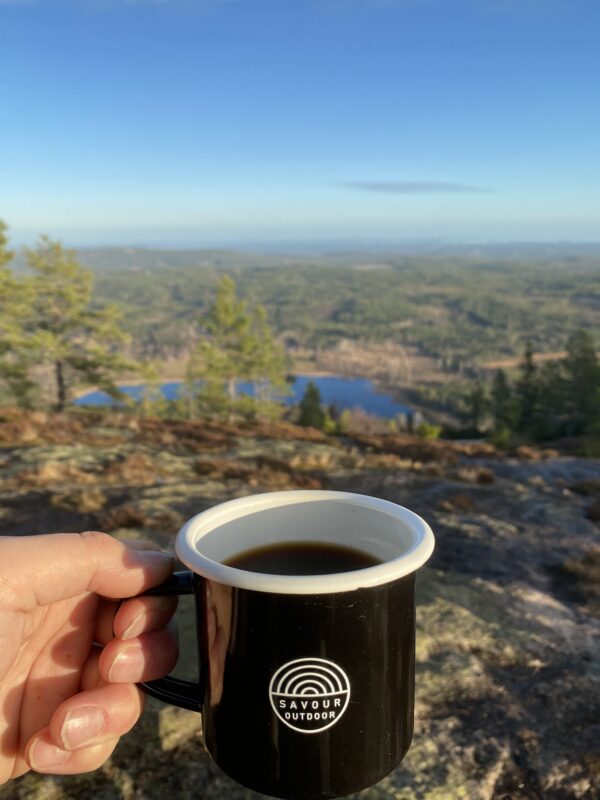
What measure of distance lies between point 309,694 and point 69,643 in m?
0.91

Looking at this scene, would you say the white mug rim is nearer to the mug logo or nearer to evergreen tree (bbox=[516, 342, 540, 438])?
the mug logo

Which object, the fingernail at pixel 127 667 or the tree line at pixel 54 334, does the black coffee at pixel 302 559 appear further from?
the tree line at pixel 54 334

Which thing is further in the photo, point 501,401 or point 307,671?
point 501,401

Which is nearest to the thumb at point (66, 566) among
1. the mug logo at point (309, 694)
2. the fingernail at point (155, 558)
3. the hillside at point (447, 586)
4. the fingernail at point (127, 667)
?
the fingernail at point (155, 558)

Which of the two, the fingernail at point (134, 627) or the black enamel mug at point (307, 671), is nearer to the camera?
the black enamel mug at point (307, 671)

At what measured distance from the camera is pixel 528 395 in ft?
126

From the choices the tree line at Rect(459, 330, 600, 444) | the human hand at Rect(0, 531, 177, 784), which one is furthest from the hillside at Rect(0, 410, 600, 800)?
the tree line at Rect(459, 330, 600, 444)

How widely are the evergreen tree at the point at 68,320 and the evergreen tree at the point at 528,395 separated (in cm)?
2754

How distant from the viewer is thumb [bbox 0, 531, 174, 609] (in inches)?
55.9

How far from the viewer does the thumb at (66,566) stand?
1419 millimetres

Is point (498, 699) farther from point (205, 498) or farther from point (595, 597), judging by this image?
point (205, 498)

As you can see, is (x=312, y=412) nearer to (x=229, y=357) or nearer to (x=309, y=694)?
(x=229, y=357)

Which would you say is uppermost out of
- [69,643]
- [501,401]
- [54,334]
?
[69,643]

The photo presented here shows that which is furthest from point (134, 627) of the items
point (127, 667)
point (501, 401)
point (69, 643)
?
point (501, 401)
